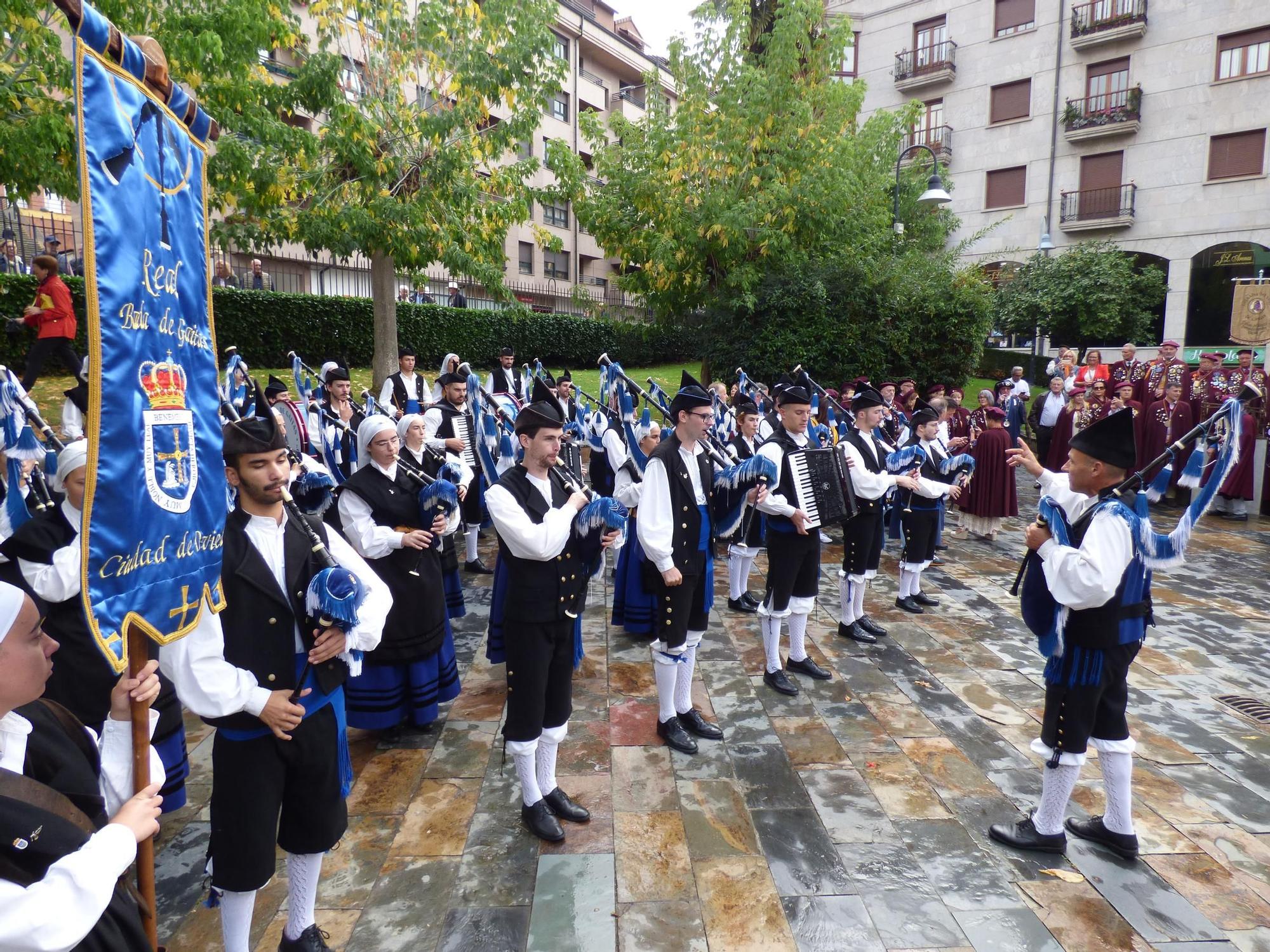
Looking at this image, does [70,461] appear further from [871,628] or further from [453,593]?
[871,628]

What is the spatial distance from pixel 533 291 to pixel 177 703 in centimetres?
2936

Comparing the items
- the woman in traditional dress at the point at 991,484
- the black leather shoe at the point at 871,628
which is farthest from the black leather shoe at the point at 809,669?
the woman in traditional dress at the point at 991,484

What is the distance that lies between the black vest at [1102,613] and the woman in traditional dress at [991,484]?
717 centimetres

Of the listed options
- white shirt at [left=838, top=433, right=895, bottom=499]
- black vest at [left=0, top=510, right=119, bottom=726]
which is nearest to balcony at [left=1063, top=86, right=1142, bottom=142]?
white shirt at [left=838, top=433, right=895, bottom=499]

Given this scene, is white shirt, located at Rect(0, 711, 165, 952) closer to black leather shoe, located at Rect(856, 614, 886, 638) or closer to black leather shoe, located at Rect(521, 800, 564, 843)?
black leather shoe, located at Rect(521, 800, 564, 843)

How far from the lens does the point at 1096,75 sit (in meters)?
26.6

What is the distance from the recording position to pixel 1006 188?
2844 centimetres

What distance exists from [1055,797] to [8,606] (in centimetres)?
432

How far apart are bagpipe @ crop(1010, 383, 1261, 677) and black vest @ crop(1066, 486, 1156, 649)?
0.10 feet

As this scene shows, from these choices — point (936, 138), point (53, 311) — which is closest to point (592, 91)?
point (936, 138)

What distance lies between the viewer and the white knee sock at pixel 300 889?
10.00 feet

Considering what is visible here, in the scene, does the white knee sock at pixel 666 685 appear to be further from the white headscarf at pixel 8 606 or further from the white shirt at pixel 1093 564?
the white headscarf at pixel 8 606

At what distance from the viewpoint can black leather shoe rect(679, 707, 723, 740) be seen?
5.06 metres

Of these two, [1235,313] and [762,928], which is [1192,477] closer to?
[762,928]
